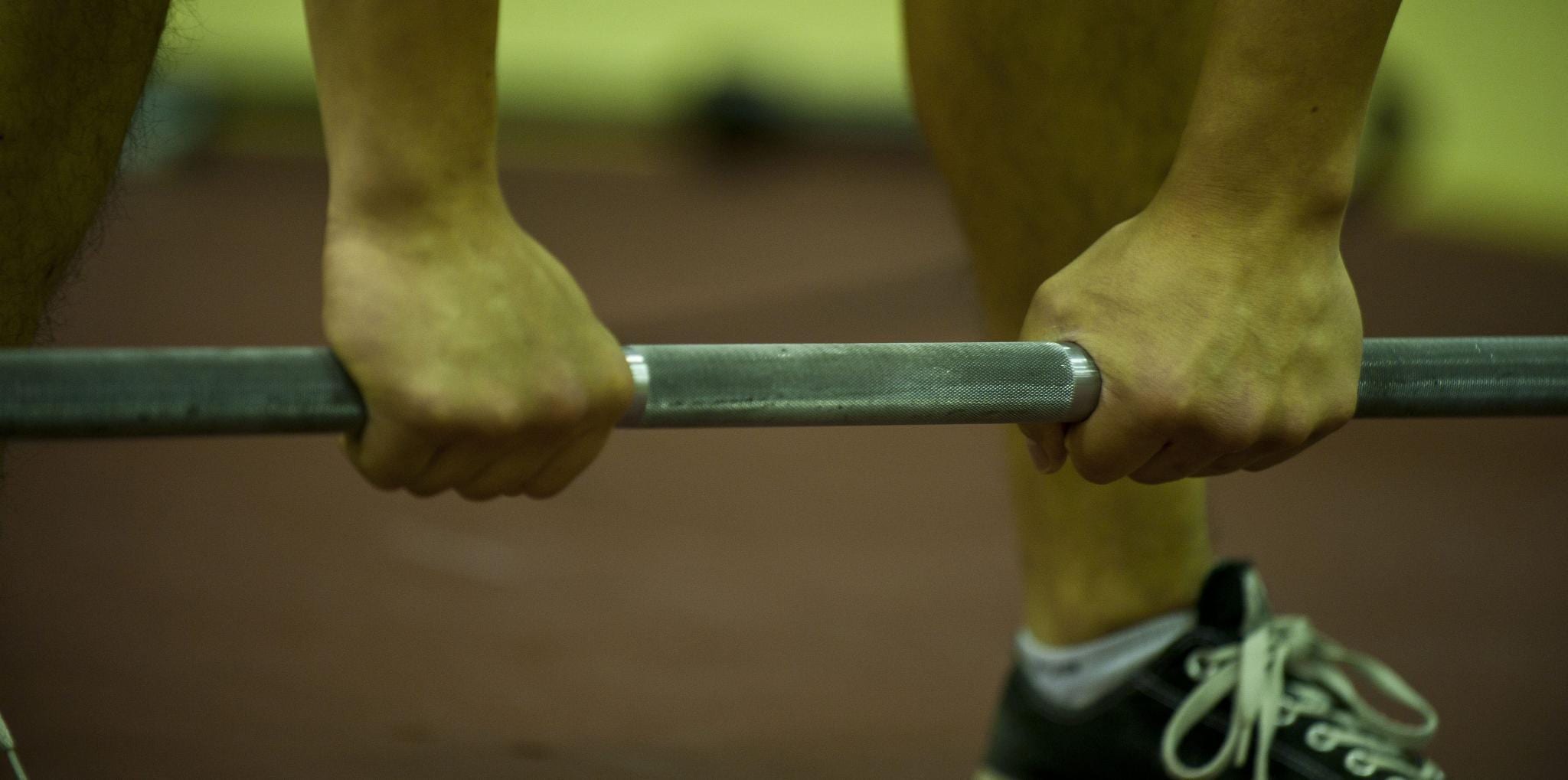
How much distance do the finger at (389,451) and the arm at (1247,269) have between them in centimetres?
22

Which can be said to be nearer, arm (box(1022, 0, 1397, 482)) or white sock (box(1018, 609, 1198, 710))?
arm (box(1022, 0, 1397, 482))

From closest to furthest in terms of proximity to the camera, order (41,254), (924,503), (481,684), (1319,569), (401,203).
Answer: (401,203), (41,254), (481,684), (1319,569), (924,503)

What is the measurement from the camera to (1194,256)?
1.56ft

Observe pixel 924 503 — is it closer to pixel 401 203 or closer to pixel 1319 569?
pixel 1319 569

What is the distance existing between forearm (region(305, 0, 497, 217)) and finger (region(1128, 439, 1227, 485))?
0.24 m

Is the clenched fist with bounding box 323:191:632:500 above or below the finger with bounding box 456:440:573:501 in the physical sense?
above

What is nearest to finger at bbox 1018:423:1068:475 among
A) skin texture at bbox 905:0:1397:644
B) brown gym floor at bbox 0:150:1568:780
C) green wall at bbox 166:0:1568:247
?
skin texture at bbox 905:0:1397:644

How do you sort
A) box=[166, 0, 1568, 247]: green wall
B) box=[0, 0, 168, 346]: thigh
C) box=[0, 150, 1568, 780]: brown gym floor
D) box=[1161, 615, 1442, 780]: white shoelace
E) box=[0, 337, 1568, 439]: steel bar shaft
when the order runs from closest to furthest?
box=[0, 337, 1568, 439]: steel bar shaft < box=[0, 0, 168, 346]: thigh < box=[1161, 615, 1442, 780]: white shoelace < box=[0, 150, 1568, 780]: brown gym floor < box=[166, 0, 1568, 247]: green wall

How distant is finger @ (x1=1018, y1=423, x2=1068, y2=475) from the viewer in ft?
1.66

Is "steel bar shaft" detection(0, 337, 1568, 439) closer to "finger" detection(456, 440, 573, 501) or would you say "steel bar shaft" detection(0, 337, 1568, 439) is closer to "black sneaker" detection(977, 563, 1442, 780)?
"finger" detection(456, 440, 573, 501)

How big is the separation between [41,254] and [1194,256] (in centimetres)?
41

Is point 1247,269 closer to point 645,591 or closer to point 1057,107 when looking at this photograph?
point 1057,107

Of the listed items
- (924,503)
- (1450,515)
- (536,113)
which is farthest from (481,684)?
(536,113)

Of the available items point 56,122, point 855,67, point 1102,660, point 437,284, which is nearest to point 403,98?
point 437,284
